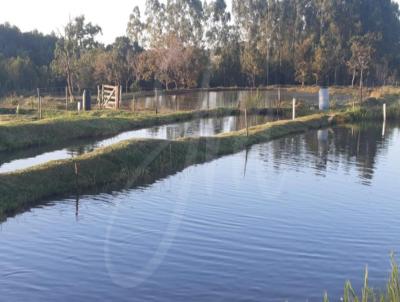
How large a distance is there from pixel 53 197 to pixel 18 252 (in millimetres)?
4046

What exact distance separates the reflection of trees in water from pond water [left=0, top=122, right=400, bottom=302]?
1.70 m

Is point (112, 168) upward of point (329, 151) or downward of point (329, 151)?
upward

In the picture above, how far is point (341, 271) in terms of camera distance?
10.8m

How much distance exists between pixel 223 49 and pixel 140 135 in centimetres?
4842

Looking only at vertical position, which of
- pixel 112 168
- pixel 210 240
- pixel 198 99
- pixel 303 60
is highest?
pixel 303 60

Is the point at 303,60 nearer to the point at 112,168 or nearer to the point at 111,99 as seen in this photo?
the point at 111,99

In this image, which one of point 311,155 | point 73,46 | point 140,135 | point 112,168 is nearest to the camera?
point 112,168

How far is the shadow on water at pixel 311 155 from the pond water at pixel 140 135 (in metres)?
3.52

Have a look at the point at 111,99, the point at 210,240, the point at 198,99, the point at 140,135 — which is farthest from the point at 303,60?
the point at 210,240

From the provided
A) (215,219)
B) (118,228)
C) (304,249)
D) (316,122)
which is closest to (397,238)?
(304,249)

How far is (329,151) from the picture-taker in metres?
25.0

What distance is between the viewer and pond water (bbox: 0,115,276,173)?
2036 cm

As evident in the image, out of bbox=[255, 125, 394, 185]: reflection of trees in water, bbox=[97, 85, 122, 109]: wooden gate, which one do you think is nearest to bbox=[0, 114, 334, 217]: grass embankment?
bbox=[255, 125, 394, 185]: reflection of trees in water

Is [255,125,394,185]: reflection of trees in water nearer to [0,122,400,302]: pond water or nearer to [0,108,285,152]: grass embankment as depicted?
[0,122,400,302]: pond water
